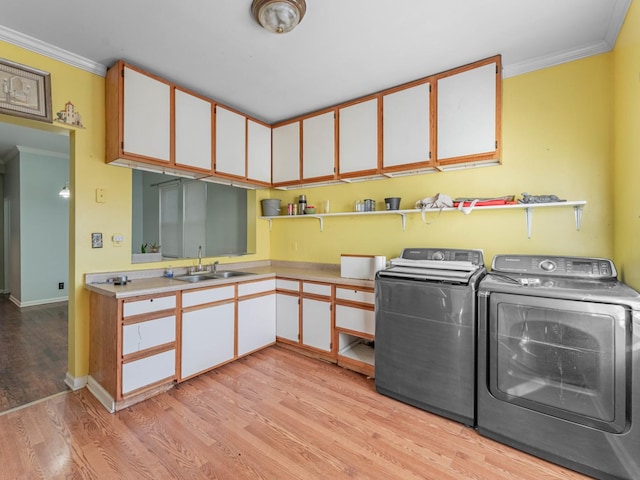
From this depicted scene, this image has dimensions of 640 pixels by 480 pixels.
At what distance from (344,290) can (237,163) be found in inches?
71.7

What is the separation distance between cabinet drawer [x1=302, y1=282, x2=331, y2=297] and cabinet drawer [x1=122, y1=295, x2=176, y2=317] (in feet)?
4.06

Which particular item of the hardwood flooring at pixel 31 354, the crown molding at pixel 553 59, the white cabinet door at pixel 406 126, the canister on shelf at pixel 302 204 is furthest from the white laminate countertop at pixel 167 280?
the crown molding at pixel 553 59

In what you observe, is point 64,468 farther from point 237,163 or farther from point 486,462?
point 237,163

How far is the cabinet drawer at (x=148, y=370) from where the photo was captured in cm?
213

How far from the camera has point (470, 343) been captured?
1.96 meters

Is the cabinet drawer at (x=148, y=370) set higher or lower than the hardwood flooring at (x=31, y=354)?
higher

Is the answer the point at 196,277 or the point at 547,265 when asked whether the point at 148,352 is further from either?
the point at 547,265

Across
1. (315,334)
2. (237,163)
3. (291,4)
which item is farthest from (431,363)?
(237,163)

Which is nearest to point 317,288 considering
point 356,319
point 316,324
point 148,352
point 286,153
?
point 316,324

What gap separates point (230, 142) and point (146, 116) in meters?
0.87

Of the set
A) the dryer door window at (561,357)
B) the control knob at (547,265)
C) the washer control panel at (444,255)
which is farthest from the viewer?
the washer control panel at (444,255)

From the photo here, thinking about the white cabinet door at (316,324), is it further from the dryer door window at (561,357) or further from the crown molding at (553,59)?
the crown molding at (553,59)

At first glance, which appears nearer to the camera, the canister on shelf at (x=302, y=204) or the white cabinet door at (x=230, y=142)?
the white cabinet door at (x=230, y=142)

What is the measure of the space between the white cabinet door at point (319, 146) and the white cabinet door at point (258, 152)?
53cm
